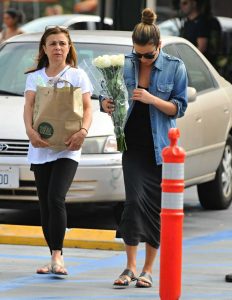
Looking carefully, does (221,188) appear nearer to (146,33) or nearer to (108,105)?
(108,105)

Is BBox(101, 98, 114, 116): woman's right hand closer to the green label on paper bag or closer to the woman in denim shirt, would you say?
the woman in denim shirt

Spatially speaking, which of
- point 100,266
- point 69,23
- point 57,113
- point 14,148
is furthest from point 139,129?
point 69,23

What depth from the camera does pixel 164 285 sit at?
7168mm

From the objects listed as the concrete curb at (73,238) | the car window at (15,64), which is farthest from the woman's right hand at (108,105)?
the car window at (15,64)

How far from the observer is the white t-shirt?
862 cm

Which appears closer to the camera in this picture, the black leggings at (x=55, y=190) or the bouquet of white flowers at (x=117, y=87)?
the bouquet of white flowers at (x=117, y=87)

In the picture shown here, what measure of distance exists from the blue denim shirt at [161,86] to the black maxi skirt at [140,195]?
0.41ft

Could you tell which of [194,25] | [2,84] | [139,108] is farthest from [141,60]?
[194,25]

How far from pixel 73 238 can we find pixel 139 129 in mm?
2060

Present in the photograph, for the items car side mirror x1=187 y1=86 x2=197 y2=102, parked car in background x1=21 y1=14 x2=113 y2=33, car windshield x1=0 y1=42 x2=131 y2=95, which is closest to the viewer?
car side mirror x1=187 y1=86 x2=197 y2=102

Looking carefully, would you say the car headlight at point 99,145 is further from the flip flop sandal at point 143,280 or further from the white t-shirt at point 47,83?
the flip flop sandal at point 143,280

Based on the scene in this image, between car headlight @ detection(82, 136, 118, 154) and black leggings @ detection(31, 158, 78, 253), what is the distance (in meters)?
1.79

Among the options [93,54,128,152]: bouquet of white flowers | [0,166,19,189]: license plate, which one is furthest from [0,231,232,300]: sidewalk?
[93,54,128,152]: bouquet of white flowers

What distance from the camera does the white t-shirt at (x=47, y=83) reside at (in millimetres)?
8625
